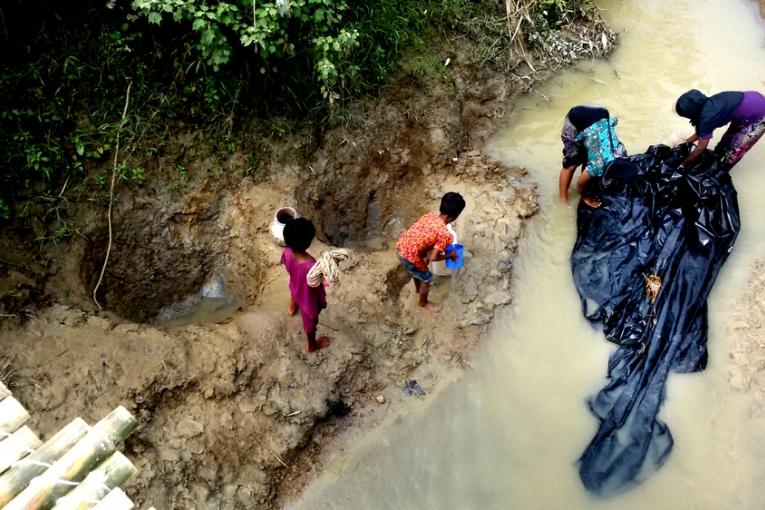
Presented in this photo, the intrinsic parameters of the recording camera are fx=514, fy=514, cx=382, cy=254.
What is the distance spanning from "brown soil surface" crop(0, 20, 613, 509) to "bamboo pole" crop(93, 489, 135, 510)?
1.38 metres

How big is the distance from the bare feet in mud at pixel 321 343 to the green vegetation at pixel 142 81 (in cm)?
167

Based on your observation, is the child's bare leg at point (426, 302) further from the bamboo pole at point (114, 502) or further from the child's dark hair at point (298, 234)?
the bamboo pole at point (114, 502)

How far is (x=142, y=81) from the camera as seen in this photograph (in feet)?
13.6

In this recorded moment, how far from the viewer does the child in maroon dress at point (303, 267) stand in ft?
10.3

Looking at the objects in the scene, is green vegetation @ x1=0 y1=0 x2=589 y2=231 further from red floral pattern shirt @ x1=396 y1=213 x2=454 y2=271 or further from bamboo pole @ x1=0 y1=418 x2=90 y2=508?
bamboo pole @ x1=0 y1=418 x2=90 y2=508

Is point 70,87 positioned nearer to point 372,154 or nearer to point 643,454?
point 372,154

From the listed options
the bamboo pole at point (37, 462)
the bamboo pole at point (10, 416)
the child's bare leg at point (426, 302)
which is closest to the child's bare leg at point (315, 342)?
the child's bare leg at point (426, 302)

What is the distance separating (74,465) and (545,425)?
3.11 meters

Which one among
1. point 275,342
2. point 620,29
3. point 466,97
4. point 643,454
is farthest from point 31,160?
point 620,29

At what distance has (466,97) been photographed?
571cm

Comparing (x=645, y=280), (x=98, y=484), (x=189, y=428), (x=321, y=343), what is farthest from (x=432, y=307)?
(x=98, y=484)

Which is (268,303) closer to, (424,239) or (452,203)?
(424,239)

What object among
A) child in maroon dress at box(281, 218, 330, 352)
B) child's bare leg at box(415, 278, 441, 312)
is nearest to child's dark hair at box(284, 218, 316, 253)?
child in maroon dress at box(281, 218, 330, 352)

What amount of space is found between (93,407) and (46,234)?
141 cm
